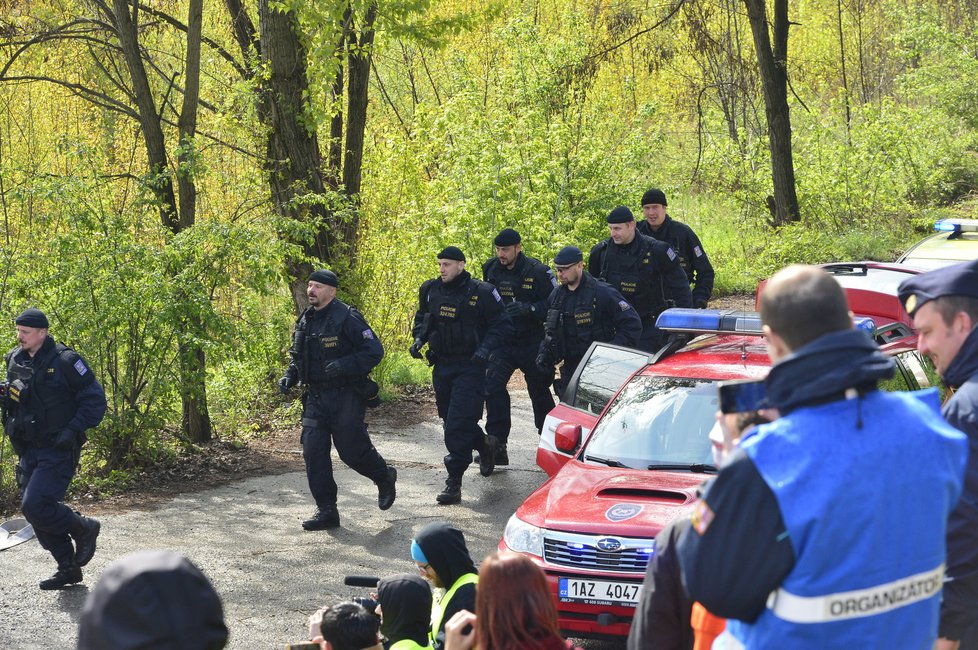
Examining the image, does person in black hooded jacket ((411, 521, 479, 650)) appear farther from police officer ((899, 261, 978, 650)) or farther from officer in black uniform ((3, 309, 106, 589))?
officer in black uniform ((3, 309, 106, 589))

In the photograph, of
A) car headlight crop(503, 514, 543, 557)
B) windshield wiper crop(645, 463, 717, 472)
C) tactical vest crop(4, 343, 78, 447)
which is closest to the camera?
car headlight crop(503, 514, 543, 557)

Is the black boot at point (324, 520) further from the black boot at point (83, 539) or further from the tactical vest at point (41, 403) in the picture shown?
the tactical vest at point (41, 403)

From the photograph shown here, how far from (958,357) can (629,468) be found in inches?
127

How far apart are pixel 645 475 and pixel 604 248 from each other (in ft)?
15.5

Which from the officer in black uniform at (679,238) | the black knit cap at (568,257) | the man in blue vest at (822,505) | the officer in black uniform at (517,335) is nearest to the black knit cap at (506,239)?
the officer in black uniform at (517,335)

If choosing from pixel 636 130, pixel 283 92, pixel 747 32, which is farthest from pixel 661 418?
pixel 747 32

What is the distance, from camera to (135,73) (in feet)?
42.6

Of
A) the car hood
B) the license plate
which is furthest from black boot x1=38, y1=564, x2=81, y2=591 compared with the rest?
the license plate

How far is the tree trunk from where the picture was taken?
57.7 ft

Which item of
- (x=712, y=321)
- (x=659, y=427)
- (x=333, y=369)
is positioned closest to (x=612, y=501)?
(x=659, y=427)

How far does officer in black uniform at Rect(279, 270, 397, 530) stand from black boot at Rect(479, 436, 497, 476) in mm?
1543

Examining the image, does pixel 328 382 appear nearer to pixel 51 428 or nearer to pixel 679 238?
pixel 51 428

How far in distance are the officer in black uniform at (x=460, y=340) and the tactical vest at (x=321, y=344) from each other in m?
1.10

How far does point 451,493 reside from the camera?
379 inches
